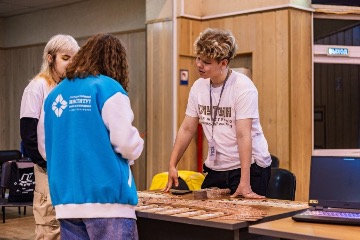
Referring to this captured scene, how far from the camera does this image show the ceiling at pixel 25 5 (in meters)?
8.48

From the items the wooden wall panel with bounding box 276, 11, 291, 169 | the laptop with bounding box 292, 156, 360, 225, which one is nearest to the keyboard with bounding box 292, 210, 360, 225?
the laptop with bounding box 292, 156, 360, 225

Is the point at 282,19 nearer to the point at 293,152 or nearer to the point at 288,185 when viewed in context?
the point at 293,152

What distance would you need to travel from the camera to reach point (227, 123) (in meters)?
2.96

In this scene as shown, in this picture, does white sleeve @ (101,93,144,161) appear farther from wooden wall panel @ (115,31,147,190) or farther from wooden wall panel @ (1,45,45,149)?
wooden wall panel @ (1,45,45,149)

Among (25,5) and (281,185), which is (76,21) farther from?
(281,185)

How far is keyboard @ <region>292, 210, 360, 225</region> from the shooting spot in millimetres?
2084

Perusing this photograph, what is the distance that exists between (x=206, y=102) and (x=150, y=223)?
0.73 m

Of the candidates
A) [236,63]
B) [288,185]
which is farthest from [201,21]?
[288,185]

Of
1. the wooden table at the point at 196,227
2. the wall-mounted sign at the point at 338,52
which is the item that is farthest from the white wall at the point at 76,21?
the wooden table at the point at 196,227

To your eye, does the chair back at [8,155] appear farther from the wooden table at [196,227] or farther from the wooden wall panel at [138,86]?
the wooden table at [196,227]

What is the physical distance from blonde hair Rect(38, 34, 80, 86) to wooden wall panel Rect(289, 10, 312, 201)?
11.4 ft

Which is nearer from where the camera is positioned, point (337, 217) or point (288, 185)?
point (337, 217)

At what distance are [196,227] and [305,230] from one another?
26.1 inches

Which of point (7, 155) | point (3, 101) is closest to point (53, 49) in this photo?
point (7, 155)
